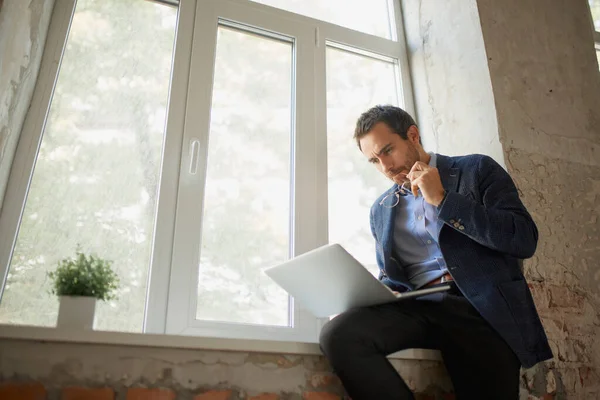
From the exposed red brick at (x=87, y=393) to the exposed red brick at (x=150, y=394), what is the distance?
0.15 feet

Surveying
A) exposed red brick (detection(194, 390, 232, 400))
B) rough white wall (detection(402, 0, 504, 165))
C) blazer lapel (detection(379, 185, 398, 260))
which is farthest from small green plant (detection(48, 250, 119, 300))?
rough white wall (detection(402, 0, 504, 165))

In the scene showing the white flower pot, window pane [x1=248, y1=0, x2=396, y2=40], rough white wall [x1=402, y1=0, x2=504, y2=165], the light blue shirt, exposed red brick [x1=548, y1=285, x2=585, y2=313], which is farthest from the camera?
window pane [x1=248, y1=0, x2=396, y2=40]

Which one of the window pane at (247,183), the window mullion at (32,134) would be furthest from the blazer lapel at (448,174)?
the window mullion at (32,134)

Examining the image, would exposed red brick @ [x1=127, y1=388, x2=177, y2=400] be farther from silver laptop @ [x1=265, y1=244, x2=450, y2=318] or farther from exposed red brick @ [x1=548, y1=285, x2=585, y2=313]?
exposed red brick @ [x1=548, y1=285, x2=585, y2=313]

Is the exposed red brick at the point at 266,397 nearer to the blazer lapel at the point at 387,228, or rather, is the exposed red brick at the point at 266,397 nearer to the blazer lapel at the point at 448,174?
the blazer lapel at the point at 387,228

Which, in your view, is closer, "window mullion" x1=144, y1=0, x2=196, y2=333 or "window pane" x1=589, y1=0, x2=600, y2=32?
"window mullion" x1=144, y1=0, x2=196, y2=333

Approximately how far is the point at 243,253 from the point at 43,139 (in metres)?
0.80

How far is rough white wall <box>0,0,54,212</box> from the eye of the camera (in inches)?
56.9

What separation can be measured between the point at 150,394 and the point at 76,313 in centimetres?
29

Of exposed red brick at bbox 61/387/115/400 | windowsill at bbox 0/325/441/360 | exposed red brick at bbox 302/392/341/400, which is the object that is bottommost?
exposed red brick at bbox 302/392/341/400

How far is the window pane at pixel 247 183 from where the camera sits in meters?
1.77

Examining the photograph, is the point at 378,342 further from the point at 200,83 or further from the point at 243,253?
the point at 200,83

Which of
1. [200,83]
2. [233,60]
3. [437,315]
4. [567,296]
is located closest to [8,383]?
[437,315]

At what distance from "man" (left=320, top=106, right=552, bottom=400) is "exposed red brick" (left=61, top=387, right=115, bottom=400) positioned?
569 millimetres
